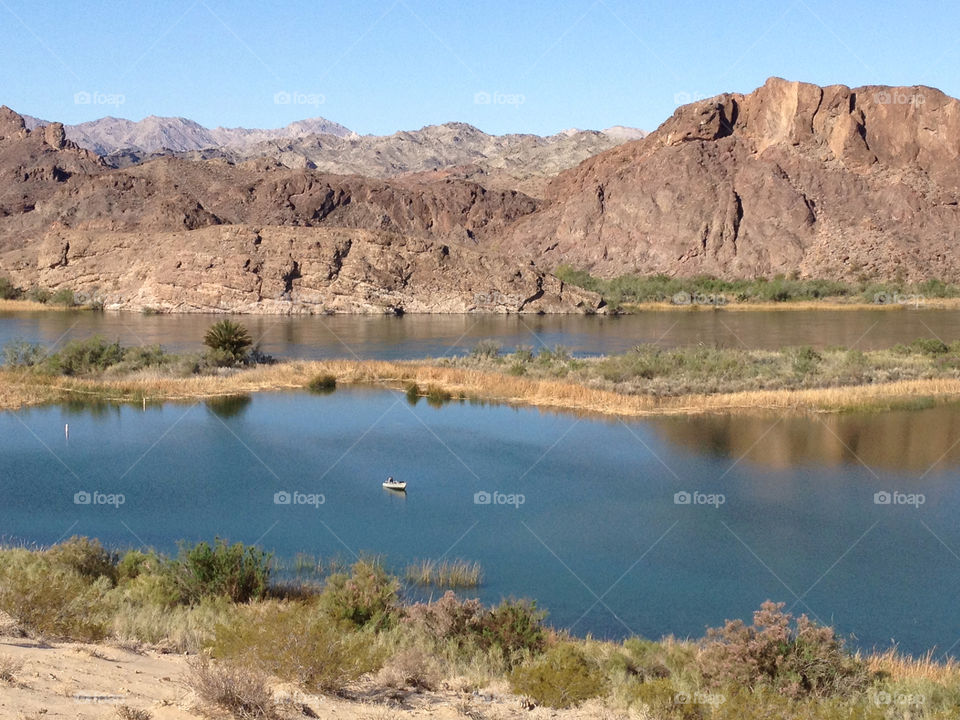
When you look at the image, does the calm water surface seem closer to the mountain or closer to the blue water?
the blue water

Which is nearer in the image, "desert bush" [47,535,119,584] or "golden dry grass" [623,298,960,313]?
"desert bush" [47,535,119,584]

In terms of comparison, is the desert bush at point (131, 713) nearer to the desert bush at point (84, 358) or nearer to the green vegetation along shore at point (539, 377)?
the green vegetation along shore at point (539, 377)

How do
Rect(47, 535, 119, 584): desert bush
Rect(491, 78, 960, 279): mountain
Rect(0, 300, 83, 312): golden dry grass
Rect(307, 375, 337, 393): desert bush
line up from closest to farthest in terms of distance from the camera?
Rect(47, 535, 119, 584): desert bush, Rect(307, 375, 337, 393): desert bush, Rect(0, 300, 83, 312): golden dry grass, Rect(491, 78, 960, 279): mountain

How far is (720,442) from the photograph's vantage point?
2189 cm

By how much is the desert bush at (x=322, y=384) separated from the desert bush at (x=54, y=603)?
1981 centimetres

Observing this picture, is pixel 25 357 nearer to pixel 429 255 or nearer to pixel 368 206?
pixel 429 255

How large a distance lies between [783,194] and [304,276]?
52.0m

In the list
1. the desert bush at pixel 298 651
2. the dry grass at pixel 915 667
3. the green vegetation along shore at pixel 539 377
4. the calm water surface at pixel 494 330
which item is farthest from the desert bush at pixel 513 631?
the calm water surface at pixel 494 330

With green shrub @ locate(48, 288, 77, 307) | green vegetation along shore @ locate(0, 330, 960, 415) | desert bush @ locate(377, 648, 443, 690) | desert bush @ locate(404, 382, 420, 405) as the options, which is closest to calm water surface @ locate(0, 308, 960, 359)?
green vegetation along shore @ locate(0, 330, 960, 415)

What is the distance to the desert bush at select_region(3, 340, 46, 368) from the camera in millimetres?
30969

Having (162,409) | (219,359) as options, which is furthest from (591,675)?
(219,359)

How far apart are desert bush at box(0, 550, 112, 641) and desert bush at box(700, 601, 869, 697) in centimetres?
520

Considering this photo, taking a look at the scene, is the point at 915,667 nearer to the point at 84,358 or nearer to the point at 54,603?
the point at 54,603

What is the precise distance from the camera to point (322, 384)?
98.2 feet
